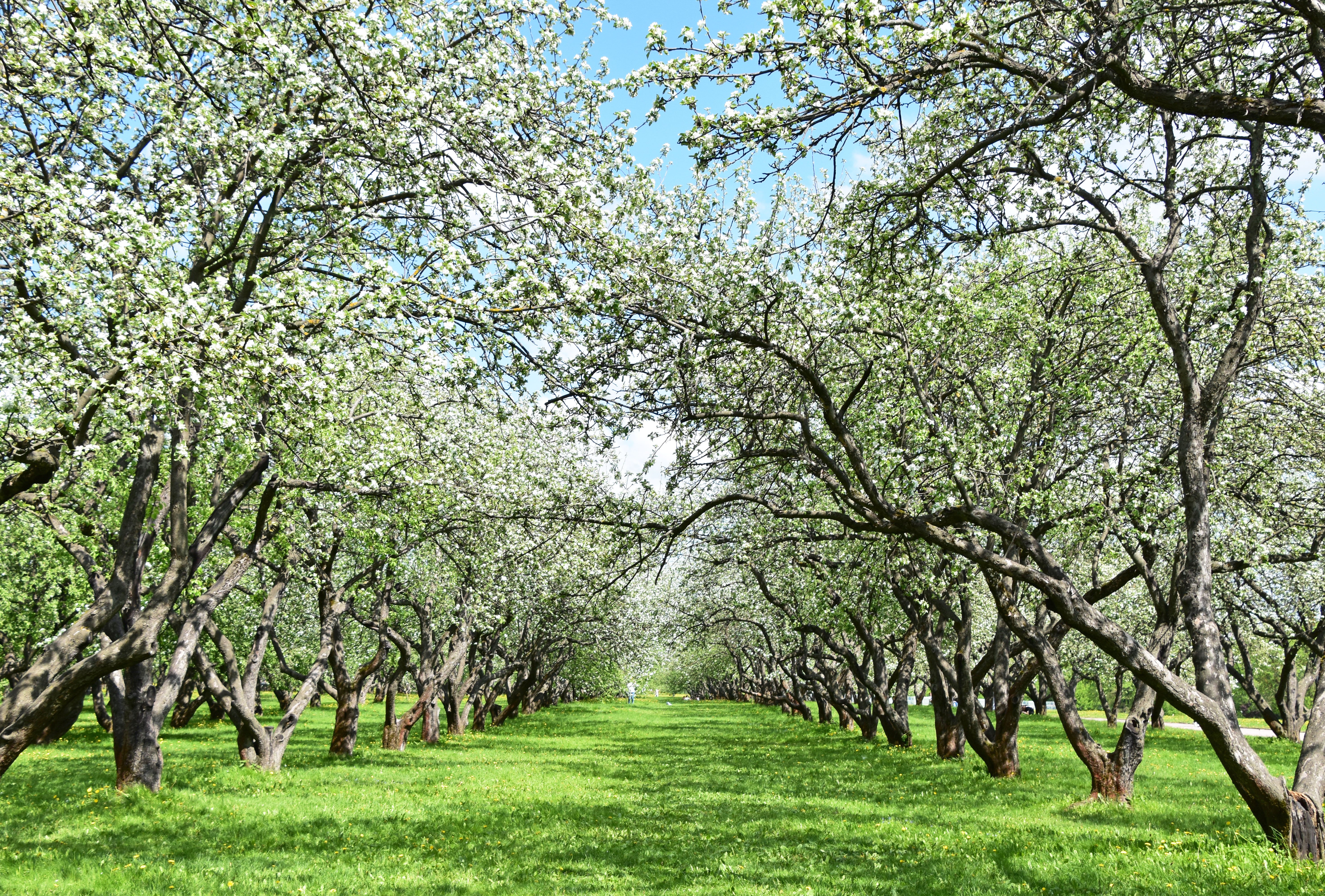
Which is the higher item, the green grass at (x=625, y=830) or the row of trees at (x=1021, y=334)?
the row of trees at (x=1021, y=334)

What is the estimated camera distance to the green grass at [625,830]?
10.6 metres

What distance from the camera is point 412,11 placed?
10.1 metres

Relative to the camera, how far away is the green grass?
10.6m

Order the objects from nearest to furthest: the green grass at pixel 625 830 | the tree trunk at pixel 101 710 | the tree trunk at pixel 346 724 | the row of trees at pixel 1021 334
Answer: the row of trees at pixel 1021 334 < the green grass at pixel 625 830 < the tree trunk at pixel 346 724 < the tree trunk at pixel 101 710

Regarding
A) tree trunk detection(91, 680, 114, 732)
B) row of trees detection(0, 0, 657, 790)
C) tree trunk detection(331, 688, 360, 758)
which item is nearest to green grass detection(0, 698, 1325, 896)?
tree trunk detection(331, 688, 360, 758)

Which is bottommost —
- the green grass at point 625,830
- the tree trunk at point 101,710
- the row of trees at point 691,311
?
the tree trunk at point 101,710

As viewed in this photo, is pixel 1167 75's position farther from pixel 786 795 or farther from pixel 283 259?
pixel 786 795

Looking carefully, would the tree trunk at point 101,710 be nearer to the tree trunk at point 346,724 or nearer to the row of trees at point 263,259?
the tree trunk at point 346,724

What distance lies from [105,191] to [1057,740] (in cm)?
3986

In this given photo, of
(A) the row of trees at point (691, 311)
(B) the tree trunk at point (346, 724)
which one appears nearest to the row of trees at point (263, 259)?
(A) the row of trees at point (691, 311)

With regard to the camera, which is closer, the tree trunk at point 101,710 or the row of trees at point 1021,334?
the row of trees at point 1021,334

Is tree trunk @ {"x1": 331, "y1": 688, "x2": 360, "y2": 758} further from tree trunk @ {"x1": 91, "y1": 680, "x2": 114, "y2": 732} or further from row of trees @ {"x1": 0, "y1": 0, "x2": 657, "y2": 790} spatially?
tree trunk @ {"x1": 91, "y1": 680, "x2": 114, "y2": 732}

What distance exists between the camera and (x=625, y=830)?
A: 1504 cm

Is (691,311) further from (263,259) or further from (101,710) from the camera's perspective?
(101,710)
